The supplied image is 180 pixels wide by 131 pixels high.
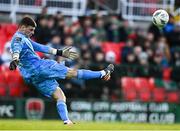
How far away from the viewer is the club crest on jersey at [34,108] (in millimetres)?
22891

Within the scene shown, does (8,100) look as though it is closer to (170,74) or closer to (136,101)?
(136,101)

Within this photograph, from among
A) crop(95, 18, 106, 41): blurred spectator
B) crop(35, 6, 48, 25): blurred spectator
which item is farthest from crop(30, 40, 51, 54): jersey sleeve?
crop(95, 18, 106, 41): blurred spectator

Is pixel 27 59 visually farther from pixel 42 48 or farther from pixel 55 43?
pixel 55 43

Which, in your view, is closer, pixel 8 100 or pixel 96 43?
pixel 8 100

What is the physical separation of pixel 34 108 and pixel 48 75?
816 centimetres

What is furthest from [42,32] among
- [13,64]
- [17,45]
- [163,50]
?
[13,64]

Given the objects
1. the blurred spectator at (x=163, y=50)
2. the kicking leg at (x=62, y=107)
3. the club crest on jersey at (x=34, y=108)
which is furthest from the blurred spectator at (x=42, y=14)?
the kicking leg at (x=62, y=107)

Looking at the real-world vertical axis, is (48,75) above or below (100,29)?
below

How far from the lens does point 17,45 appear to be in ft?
47.2

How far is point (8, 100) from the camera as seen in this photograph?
889 inches

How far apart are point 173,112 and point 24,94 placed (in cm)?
530

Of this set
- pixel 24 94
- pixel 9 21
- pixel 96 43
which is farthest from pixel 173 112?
pixel 9 21

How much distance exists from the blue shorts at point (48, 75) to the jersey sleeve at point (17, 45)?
71 cm

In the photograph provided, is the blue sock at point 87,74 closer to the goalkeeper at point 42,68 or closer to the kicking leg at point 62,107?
the goalkeeper at point 42,68
